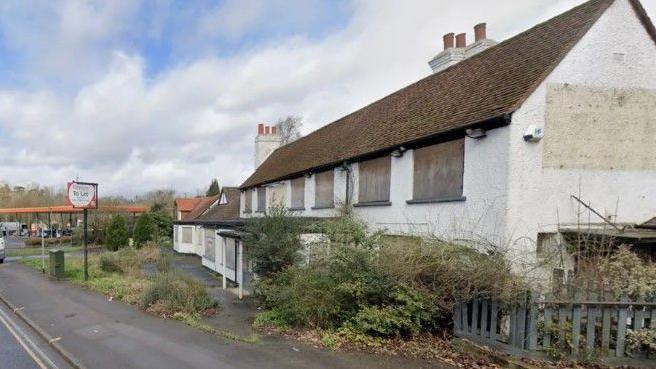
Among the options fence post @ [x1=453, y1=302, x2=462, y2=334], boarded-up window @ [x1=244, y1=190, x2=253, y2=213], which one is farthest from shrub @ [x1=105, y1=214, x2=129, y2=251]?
fence post @ [x1=453, y1=302, x2=462, y2=334]

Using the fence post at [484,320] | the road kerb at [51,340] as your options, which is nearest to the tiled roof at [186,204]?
the road kerb at [51,340]

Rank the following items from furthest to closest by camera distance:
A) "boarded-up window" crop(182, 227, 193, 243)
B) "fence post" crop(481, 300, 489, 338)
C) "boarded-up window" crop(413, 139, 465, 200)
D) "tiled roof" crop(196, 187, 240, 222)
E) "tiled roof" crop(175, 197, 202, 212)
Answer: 1. "tiled roof" crop(175, 197, 202, 212)
2. "boarded-up window" crop(182, 227, 193, 243)
3. "tiled roof" crop(196, 187, 240, 222)
4. "boarded-up window" crop(413, 139, 465, 200)
5. "fence post" crop(481, 300, 489, 338)

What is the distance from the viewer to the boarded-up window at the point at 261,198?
21266mm

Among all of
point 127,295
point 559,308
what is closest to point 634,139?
point 559,308

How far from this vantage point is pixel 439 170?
9281 millimetres

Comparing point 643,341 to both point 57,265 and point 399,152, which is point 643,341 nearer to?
point 399,152

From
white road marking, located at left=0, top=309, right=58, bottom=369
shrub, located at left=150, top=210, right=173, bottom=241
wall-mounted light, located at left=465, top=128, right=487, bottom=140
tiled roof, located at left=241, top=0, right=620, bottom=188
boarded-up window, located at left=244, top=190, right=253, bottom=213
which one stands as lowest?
shrub, located at left=150, top=210, right=173, bottom=241

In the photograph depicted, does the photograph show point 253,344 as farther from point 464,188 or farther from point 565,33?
point 565,33

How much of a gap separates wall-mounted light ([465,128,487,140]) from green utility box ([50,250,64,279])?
50.7ft

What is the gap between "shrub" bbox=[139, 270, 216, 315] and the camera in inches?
374

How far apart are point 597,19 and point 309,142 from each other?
47.3 feet

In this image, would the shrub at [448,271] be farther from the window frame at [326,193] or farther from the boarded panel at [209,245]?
the boarded panel at [209,245]

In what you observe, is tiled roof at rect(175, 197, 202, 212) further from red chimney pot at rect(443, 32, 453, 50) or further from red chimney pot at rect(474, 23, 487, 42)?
red chimney pot at rect(474, 23, 487, 42)

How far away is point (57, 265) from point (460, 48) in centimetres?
→ 1694
